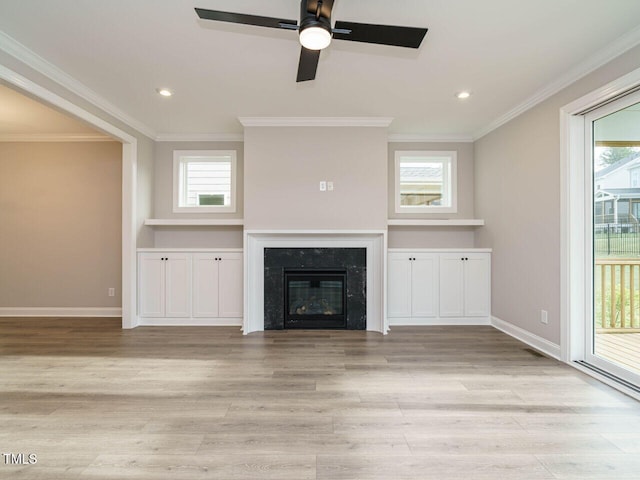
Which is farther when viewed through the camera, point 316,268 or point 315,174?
point 316,268

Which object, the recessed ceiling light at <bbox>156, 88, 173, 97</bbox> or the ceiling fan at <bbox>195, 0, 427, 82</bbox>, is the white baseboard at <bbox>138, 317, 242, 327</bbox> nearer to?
the recessed ceiling light at <bbox>156, 88, 173, 97</bbox>

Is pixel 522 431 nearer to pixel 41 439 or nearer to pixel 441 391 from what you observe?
pixel 441 391

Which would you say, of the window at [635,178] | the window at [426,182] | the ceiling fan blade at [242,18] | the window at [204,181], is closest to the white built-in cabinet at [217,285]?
the window at [204,181]

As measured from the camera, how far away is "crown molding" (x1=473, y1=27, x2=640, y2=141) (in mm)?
2303

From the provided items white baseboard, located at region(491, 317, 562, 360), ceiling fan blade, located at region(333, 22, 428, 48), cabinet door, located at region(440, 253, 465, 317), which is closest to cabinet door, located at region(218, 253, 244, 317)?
cabinet door, located at region(440, 253, 465, 317)

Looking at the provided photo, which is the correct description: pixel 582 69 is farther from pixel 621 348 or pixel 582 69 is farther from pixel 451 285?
pixel 451 285

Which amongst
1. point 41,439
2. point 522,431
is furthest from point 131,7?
point 522,431

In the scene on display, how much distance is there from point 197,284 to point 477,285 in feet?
12.2

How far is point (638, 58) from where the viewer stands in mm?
2281

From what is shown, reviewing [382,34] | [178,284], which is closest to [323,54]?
[382,34]

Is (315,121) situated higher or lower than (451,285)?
higher

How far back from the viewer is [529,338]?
3.44 meters

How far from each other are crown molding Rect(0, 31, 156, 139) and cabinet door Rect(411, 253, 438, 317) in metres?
4.03

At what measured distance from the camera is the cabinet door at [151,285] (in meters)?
4.20
